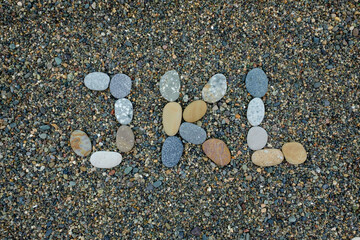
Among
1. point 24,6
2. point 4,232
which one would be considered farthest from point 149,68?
point 4,232

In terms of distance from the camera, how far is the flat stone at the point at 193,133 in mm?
1165

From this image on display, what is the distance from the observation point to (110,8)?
117cm

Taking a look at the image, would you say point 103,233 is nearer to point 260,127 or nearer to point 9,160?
point 9,160

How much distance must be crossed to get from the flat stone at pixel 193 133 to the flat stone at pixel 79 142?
0.41 m

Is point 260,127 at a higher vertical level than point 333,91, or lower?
lower

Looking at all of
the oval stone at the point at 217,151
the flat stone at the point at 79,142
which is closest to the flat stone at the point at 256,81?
the oval stone at the point at 217,151

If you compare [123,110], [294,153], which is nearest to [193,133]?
[123,110]

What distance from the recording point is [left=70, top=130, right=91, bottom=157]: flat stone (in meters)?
1.16

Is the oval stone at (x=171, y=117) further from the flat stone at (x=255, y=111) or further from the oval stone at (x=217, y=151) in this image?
the flat stone at (x=255, y=111)

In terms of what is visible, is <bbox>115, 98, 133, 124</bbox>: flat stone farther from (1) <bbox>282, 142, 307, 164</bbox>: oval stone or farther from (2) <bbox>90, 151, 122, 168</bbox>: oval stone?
(1) <bbox>282, 142, 307, 164</bbox>: oval stone

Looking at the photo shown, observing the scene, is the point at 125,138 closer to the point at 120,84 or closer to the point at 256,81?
the point at 120,84

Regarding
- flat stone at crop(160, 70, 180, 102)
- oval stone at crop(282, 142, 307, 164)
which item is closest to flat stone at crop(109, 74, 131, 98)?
flat stone at crop(160, 70, 180, 102)

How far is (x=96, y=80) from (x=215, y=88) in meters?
0.51

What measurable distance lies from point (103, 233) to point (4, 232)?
0.41 meters
